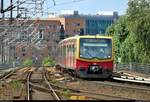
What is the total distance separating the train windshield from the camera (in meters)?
36.3

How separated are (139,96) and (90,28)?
480 ft

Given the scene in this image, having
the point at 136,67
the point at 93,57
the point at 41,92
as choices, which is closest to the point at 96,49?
the point at 93,57

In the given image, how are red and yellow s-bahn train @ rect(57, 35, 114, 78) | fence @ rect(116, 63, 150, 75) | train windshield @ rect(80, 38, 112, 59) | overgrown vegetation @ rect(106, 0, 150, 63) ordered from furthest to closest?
overgrown vegetation @ rect(106, 0, 150, 63) < fence @ rect(116, 63, 150, 75) < train windshield @ rect(80, 38, 112, 59) < red and yellow s-bahn train @ rect(57, 35, 114, 78)

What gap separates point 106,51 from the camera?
36.5 metres

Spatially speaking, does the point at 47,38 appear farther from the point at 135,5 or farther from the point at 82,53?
the point at 82,53

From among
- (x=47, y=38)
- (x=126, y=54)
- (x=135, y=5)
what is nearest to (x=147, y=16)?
(x=135, y=5)

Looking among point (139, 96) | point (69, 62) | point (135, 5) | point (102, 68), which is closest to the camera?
point (139, 96)

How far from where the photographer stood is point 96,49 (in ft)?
120

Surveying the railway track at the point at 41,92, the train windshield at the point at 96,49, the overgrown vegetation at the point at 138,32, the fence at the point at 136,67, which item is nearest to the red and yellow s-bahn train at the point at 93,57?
the train windshield at the point at 96,49

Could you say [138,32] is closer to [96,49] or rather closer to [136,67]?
[136,67]

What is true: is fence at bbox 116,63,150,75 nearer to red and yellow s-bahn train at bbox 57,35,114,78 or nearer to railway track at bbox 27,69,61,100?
red and yellow s-bahn train at bbox 57,35,114,78

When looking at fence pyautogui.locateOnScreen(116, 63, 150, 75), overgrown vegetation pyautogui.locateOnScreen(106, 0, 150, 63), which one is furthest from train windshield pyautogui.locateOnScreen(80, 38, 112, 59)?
overgrown vegetation pyautogui.locateOnScreen(106, 0, 150, 63)

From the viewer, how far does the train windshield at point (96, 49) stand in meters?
36.3

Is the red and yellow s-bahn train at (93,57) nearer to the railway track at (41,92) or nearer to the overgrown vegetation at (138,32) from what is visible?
the railway track at (41,92)
